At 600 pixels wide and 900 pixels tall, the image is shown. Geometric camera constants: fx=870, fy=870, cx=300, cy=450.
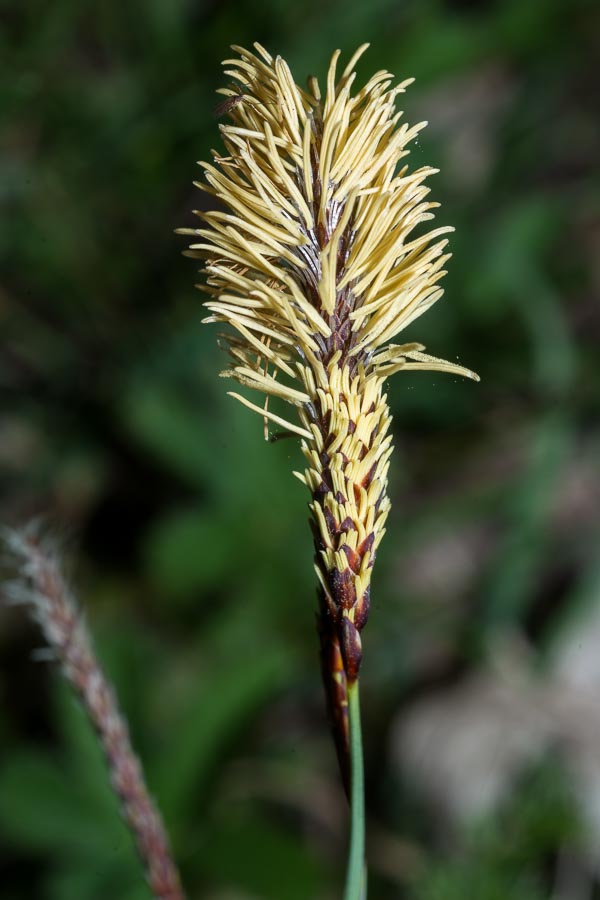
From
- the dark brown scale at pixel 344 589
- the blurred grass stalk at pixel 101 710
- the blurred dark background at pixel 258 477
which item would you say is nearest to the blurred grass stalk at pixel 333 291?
the dark brown scale at pixel 344 589

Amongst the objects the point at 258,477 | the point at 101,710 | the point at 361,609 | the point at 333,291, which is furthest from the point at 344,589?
the point at 258,477

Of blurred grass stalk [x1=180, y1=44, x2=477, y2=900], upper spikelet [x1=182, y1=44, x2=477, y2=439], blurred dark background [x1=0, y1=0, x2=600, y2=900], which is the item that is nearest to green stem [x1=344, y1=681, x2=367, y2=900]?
blurred grass stalk [x1=180, y1=44, x2=477, y2=900]

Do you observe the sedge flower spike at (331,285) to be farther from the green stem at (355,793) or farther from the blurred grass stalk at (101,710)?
the blurred grass stalk at (101,710)

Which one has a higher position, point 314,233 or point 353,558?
point 314,233

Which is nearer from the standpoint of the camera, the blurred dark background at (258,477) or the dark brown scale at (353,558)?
the dark brown scale at (353,558)

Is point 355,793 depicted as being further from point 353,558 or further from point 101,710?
point 101,710

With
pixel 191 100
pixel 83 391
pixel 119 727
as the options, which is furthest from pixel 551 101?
pixel 119 727
